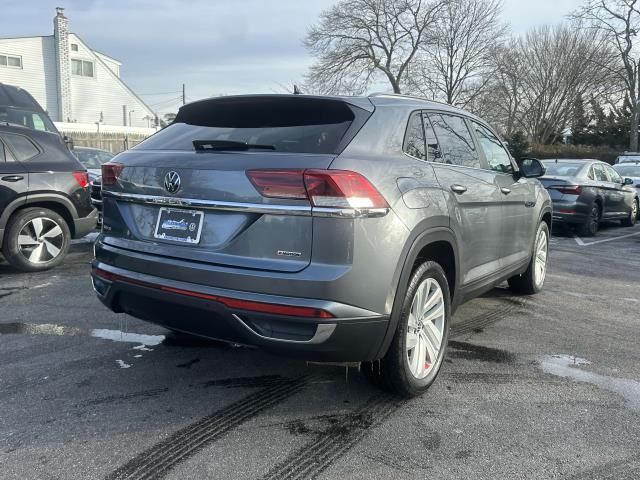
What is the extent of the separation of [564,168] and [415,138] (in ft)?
28.5

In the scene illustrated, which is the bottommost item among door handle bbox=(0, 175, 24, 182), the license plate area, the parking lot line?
the parking lot line

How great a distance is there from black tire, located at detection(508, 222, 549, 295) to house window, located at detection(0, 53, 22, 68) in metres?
34.9

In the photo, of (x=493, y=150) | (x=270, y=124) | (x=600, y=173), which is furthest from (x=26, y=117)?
(x=600, y=173)

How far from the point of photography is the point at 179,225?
2.99 m

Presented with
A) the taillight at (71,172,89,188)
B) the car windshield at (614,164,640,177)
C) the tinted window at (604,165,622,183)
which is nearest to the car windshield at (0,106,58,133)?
the taillight at (71,172,89,188)

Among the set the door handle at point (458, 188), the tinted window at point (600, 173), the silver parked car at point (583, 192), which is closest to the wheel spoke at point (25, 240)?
the door handle at point (458, 188)

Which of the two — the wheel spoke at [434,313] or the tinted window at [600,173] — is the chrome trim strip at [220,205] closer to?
the wheel spoke at [434,313]

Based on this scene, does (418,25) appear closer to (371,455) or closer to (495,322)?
(495,322)

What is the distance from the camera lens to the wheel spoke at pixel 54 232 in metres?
6.65

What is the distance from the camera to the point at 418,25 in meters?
36.3

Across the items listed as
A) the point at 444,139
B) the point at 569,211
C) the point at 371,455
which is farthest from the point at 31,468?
the point at 569,211

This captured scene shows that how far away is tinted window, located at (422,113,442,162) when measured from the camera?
355 centimetres

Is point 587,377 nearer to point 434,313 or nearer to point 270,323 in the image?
point 434,313

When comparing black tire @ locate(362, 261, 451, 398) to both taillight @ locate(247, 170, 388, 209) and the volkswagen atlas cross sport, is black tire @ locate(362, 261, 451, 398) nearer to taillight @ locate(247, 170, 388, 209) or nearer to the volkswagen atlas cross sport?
the volkswagen atlas cross sport
